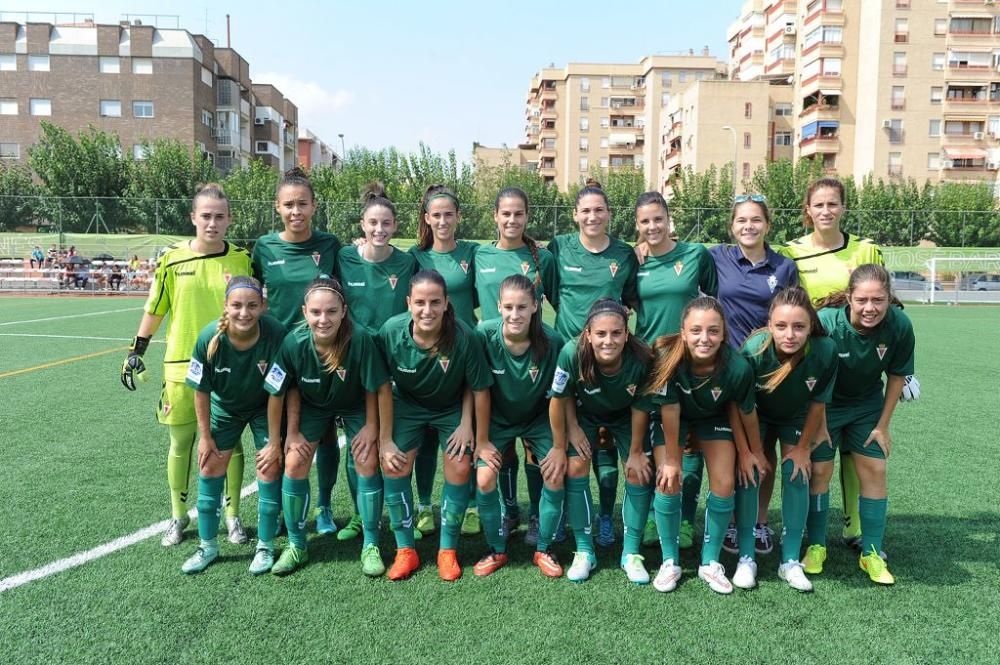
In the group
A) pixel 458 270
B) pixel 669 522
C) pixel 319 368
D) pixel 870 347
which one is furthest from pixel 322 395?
pixel 870 347

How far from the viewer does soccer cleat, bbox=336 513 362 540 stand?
3840 millimetres

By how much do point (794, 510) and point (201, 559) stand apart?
2799mm

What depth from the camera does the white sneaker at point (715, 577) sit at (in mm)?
3197

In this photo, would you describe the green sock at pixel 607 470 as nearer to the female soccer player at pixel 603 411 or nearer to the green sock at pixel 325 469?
the female soccer player at pixel 603 411

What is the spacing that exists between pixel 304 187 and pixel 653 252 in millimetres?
1891

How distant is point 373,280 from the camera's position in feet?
12.8

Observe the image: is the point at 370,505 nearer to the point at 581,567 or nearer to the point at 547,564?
the point at 547,564

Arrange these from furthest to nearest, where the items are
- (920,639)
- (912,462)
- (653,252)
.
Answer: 1. (912,462)
2. (653,252)
3. (920,639)

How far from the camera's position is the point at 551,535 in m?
3.50

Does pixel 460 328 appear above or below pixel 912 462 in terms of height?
above

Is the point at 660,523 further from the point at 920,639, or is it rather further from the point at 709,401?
the point at 920,639

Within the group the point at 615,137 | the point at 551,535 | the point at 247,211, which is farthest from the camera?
the point at 615,137

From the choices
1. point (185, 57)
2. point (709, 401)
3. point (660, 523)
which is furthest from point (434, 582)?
point (185, 57)

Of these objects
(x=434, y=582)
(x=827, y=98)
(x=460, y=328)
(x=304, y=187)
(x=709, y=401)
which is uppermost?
(x=827, y=98)
